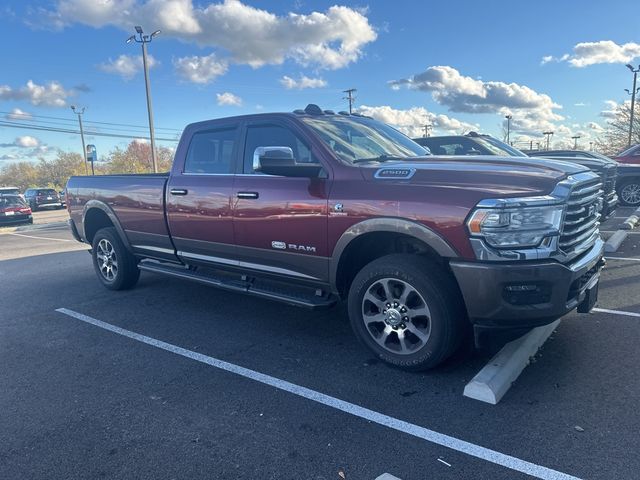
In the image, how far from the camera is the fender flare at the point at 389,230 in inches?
127

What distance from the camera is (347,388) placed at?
339cm

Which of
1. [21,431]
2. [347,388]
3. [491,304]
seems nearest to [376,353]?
[347,388]

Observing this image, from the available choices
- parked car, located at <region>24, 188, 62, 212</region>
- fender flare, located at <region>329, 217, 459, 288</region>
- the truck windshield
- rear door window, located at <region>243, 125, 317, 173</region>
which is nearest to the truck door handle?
rear door window, located at <region>243, 125, 317, 173</region>

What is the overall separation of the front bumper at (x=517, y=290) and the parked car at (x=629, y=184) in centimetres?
1209

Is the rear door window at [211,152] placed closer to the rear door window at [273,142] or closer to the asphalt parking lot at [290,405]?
the rear door window at [273,142]

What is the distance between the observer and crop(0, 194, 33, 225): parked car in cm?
1916

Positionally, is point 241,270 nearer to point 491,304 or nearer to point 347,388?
point 347,388

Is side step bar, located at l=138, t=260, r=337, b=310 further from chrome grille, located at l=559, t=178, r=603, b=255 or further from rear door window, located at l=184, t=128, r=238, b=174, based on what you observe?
chrome grille, located at l=559, t=178, r=603, b=255

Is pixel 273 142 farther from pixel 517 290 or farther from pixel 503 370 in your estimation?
pixel 503 370

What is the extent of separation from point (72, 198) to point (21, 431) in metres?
4.36

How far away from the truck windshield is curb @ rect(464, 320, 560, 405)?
1.86 metres

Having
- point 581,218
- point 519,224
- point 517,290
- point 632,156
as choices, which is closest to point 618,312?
point 581,218

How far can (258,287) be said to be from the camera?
450 centimetres

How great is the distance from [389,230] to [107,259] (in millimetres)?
4510
